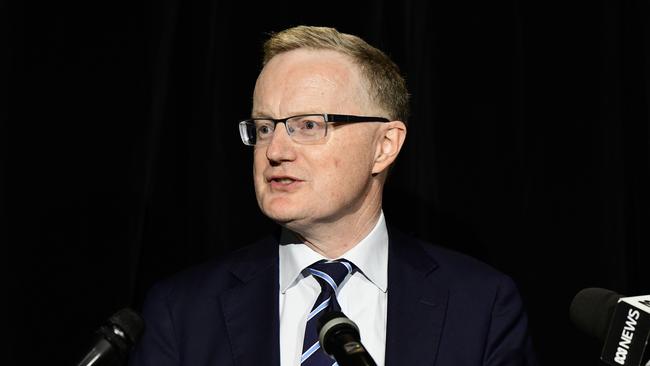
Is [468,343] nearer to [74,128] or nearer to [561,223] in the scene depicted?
[561,223]

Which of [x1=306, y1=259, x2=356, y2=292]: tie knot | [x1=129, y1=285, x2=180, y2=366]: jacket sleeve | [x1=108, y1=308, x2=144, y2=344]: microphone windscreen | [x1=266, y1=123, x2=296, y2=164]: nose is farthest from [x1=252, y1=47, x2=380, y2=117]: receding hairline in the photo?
[x1=108, y1=308, x2=144, y2=344]: microphone windscreen

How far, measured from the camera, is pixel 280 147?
5.49 ft

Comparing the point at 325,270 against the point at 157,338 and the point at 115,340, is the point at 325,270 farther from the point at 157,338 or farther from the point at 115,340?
the point at 115,340

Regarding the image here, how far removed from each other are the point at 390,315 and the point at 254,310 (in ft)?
1.10

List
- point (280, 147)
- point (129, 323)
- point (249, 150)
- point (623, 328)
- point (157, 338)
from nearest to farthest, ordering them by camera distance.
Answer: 1. point (623, 328)
2. point (129, 323)
3. point (280, 147)
4. point (157, 338)
5. point (249, 150)

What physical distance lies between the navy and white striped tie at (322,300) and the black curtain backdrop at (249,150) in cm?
68

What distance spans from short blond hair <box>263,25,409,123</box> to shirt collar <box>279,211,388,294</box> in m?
0.34

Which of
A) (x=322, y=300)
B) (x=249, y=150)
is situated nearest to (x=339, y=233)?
(x=322, y=300)

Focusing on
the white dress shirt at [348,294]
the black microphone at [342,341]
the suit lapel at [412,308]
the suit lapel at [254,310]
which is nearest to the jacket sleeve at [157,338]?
the suit lapel at [254,310]

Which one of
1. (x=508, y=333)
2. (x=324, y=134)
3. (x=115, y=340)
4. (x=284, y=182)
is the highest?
(x=324, y=134)

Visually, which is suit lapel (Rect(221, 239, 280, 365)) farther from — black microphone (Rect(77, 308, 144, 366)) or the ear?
black microphone (Rect(77, 308, 144, 366))

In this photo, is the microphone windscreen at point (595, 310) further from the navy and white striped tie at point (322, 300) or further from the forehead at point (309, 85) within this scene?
the forehead at point (309, 85)

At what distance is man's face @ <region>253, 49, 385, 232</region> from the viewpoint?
1.68 meters

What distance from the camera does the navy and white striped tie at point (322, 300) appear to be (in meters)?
1.64
